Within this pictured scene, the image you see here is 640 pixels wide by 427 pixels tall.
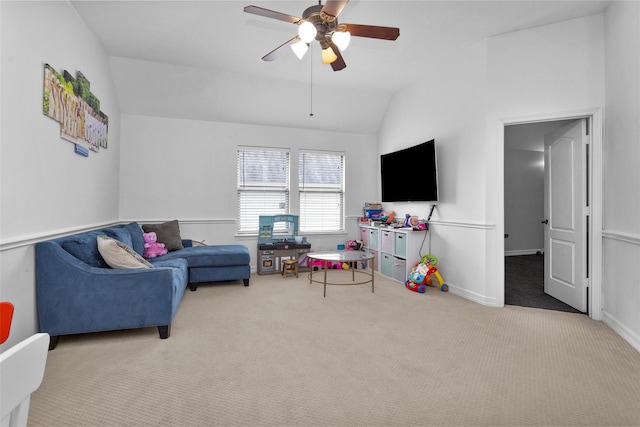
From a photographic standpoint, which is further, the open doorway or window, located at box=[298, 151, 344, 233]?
the open doorway

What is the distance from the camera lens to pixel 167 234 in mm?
4395

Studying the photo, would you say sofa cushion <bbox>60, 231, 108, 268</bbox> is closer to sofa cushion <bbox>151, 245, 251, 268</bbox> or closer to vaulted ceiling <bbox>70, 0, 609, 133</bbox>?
sofa cushion <bbox>151, 245, 251, 268</bbox>

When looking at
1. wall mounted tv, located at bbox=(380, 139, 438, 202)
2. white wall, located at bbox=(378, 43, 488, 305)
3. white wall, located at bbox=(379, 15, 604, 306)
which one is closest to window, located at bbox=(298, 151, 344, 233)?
wall mounted tv, located at bbox=(380, 139, 438, 202)

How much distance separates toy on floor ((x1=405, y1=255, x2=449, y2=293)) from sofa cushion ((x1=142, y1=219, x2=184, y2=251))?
130 inches

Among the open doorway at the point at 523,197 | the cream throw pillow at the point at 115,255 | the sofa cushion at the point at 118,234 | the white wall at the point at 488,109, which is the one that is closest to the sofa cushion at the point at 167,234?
the sofa cushion at the point at 118,234

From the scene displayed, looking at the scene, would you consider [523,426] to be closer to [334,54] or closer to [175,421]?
[175,421]

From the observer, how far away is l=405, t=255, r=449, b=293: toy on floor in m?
4.02

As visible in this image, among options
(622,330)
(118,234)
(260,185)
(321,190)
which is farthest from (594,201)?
(118,234)

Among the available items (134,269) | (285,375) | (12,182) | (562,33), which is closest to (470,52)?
(562,33)

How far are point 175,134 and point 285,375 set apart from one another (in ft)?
14.0

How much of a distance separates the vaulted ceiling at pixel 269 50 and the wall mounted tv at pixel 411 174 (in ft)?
3.53

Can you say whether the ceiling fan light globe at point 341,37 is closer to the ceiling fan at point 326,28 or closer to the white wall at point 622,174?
the ceiling fan at point 326,28

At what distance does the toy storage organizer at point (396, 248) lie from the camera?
14.3 ft

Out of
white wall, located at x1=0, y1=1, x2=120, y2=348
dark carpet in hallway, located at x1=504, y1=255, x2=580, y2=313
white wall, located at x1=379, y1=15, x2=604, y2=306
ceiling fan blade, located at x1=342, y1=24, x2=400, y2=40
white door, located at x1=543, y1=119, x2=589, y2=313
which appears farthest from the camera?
dark carpet in hallway, located at x1=504, y1=255, x2=580, y2=313
